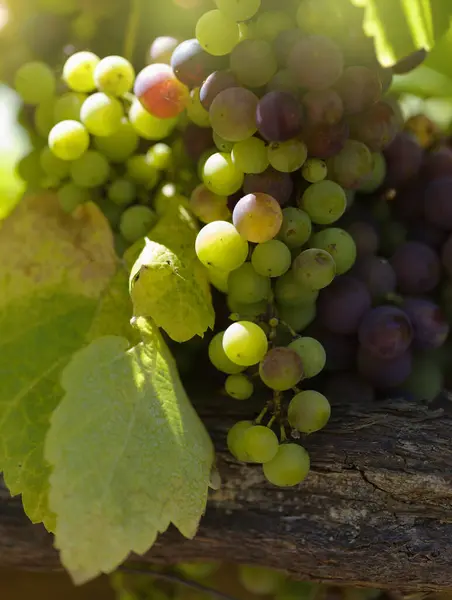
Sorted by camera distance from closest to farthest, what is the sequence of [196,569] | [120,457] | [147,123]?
[120,457] → [147,123] → [196,569]

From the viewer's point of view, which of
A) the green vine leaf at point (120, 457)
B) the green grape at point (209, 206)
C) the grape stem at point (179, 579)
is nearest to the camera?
the green vine leaf at point (120, 457)

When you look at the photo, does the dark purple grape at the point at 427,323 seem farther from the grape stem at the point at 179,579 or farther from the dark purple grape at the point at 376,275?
the grape stem at the point at 179,579

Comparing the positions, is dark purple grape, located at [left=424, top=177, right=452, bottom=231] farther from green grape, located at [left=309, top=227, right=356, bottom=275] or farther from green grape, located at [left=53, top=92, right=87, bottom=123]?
green grape, located at [left=53, top=92, right=87, bottom=123]

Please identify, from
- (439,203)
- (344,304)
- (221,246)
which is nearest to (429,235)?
(439,203)

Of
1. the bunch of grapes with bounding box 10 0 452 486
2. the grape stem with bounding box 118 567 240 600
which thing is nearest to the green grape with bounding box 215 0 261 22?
the bunch of grapes with bounding box 10 0 452 486

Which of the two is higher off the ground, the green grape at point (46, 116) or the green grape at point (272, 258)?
the green grape at point (46, 116)

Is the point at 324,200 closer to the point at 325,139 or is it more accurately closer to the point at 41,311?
the point at 325,139

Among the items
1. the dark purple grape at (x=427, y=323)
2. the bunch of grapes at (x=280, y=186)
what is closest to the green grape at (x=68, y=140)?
the bunch of grapes at (x=280, y=186)

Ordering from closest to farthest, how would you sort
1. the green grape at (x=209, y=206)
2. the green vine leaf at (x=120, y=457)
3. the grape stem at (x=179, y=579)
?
the green vine leaf at (x=120, y=457), the green grape at (x=209, y=206), the grape stem at (x=179, y=579)
